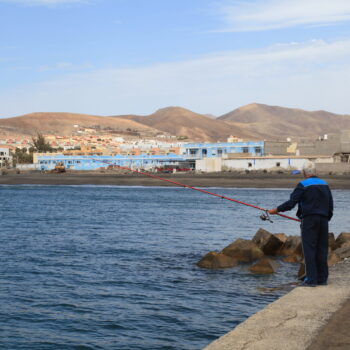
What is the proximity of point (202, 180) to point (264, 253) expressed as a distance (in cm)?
5070

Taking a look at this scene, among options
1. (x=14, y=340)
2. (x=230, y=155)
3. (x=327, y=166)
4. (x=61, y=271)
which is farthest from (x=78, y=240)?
(x=230, y=155)

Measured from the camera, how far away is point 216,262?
15.3 m

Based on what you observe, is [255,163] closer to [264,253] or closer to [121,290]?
[264,253]

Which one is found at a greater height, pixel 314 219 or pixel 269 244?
pixel 314 219

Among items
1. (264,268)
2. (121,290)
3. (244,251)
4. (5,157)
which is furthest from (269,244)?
(5,157)

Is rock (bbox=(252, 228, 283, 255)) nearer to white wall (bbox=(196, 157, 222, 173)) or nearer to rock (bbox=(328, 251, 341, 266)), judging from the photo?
rock (bbox=(328, 251, 341, 266))

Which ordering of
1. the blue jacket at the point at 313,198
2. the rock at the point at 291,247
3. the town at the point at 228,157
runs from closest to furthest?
the blue jacket at the point at 313,198 < the rock at the point at 291,247 < the town at the point at 228,157

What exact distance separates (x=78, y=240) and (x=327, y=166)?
52.4m

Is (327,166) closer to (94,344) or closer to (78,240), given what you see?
(78,240)

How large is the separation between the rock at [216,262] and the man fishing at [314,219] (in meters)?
5.45

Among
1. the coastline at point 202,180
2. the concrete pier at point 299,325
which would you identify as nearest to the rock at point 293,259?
the concrete pier at point 299,325

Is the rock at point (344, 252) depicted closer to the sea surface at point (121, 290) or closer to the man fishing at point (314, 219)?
the sea surface at point (121, 290)

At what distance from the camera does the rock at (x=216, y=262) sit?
15250 mm

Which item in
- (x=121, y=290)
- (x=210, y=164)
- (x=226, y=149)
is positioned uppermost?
(x=226, y=149)
